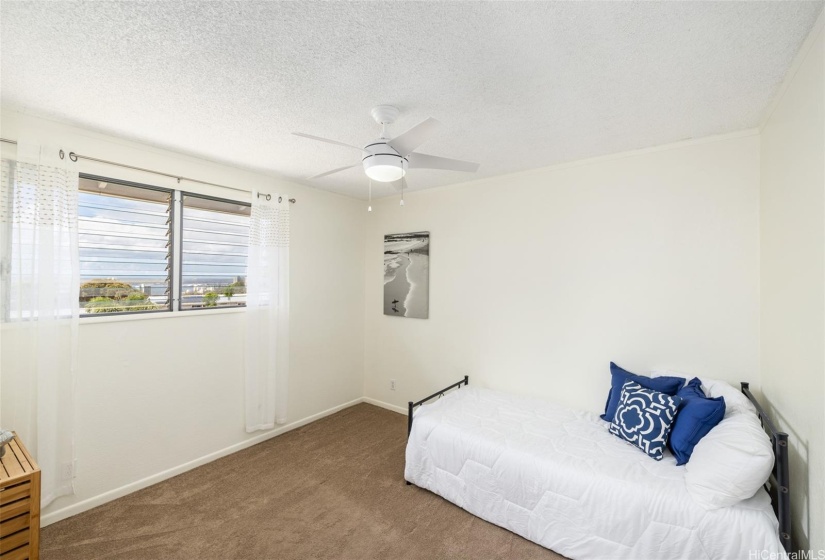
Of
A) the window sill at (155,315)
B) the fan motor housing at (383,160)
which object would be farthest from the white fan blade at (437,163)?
the window sill at (155,315)

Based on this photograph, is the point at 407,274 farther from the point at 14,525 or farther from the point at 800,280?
the point at 14,525

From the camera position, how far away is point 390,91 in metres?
1.88

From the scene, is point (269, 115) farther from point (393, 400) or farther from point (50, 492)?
point (393, 400)

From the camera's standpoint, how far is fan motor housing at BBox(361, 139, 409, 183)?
1883mm

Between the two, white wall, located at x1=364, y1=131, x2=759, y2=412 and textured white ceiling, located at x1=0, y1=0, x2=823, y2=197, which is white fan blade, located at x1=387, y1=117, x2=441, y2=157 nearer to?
textured white ceiling, located at x1=0, y1=0, x2=823, y2=197

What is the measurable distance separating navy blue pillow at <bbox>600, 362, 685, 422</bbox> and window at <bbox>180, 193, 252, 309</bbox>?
326 centimetres

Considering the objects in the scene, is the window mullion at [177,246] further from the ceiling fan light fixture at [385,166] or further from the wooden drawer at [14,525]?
the ceiling fan light fixture at [385,166]

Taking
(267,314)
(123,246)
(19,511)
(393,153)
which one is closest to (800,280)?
(393,153)

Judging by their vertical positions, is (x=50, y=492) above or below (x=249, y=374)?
below

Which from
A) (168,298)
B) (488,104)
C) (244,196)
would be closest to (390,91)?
(488,104)

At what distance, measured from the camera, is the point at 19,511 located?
65.7 inches

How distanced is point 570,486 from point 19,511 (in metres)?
2.79

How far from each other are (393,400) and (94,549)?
278 cm

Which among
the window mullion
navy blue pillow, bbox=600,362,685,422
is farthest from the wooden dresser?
navy blue pillow, bbox=600,362,685,422
